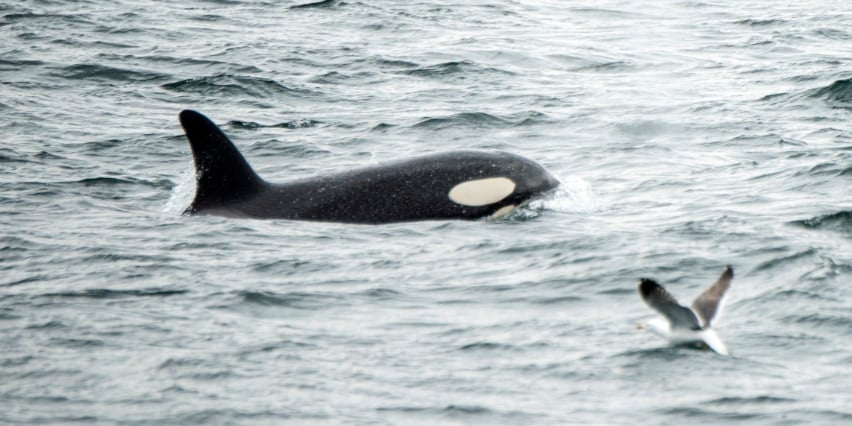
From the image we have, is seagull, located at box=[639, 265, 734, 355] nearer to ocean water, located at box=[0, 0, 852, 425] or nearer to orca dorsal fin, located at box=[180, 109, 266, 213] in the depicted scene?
ocean water, located at box=[0, 0, 852, 425]

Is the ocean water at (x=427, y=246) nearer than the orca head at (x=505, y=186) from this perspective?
Yes

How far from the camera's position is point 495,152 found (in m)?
12.5

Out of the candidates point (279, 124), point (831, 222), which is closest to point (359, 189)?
point (831, 222)

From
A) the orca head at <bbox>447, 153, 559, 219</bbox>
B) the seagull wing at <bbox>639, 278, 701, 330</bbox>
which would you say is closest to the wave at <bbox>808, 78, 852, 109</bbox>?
the orca head at <bbox>447, 153, 559, 219</bbox>

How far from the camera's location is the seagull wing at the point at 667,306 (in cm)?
767

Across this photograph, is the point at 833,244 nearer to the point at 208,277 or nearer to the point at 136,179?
the point at 208,277

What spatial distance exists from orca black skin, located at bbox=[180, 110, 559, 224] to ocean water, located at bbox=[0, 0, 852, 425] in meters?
0.18

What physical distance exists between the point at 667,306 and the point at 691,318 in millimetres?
239

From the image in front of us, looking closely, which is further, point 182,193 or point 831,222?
point 182,193

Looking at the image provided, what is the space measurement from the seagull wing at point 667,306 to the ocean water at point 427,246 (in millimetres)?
293

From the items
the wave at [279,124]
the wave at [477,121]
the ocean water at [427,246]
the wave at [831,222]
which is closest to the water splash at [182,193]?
the ocean water at [427,246]

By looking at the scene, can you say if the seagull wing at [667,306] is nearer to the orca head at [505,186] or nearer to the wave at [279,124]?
the orca head at [505,186]

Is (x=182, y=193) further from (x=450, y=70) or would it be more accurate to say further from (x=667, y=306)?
(x=450, y=70)

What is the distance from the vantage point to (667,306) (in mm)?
7871
